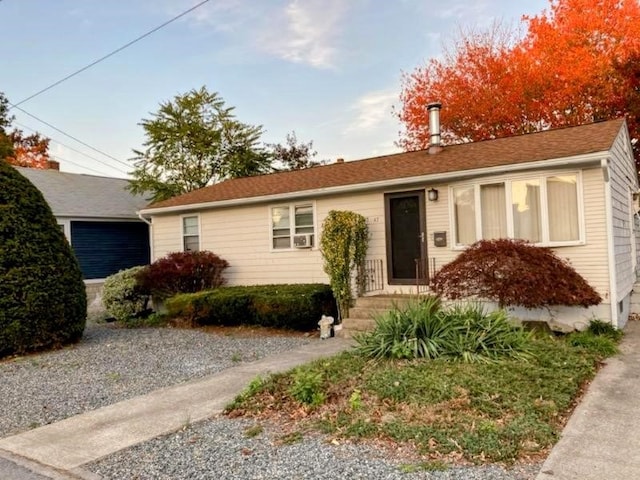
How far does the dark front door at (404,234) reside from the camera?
9.56 metres

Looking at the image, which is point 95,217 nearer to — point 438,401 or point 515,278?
point 515,278

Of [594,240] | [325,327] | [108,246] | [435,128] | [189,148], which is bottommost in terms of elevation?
[325,327]

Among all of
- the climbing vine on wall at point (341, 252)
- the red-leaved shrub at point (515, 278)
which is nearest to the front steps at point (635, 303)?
the red-leaved shrub at point (515, 278)

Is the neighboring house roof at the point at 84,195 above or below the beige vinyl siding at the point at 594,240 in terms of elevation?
above

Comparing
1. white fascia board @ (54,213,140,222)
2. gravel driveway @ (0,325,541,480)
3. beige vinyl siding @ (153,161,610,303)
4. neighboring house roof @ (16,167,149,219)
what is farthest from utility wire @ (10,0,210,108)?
gravel driveway @ (0,325,541,480)

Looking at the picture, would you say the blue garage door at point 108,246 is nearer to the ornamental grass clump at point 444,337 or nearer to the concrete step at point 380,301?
the concrete step at point 380,301

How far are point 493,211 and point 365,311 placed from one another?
289 cm

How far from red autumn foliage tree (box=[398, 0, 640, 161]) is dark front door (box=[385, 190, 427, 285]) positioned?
38.2 feet

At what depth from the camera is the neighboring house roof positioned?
1641 centimetres

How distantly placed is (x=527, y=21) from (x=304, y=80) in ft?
36.8

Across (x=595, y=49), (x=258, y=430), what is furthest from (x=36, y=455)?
(x=595, y=49)

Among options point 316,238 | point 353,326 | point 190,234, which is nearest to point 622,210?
point 353,326

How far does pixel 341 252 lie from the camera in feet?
29.7

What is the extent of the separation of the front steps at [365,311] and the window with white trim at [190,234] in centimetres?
544
